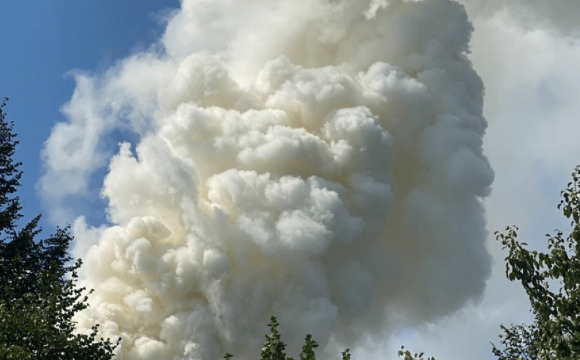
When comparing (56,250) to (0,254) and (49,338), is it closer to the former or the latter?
(0,254)

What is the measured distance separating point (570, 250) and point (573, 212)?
62 cm

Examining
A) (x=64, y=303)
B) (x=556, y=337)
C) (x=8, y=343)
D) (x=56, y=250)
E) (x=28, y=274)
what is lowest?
(x=556, y=337)

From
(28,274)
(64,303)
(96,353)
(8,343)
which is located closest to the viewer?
(8,343)

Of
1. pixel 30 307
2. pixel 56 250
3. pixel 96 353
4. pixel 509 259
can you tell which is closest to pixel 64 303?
pixel 30 307

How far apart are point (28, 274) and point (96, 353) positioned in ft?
16.3

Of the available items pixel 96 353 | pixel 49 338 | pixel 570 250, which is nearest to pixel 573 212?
pixel 570 250

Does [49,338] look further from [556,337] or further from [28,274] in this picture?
[556,337]

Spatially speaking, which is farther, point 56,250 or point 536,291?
point 56,250

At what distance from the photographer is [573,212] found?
11.2 meters

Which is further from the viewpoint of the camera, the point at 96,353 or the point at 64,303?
the point at 96,353

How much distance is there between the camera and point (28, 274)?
24891mm

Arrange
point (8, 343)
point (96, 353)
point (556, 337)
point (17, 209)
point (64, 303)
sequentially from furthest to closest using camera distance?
point (17, 209)
point (96, 353)
point (64, 303)
point (8, 343)
point (556, 337)

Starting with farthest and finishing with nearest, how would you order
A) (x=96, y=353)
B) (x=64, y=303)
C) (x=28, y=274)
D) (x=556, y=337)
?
(x=28, y=274), (x=96, y=353), (x=64, y=303), (x=556, y=337)

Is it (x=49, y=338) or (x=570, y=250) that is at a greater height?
(x=49, y=338)
